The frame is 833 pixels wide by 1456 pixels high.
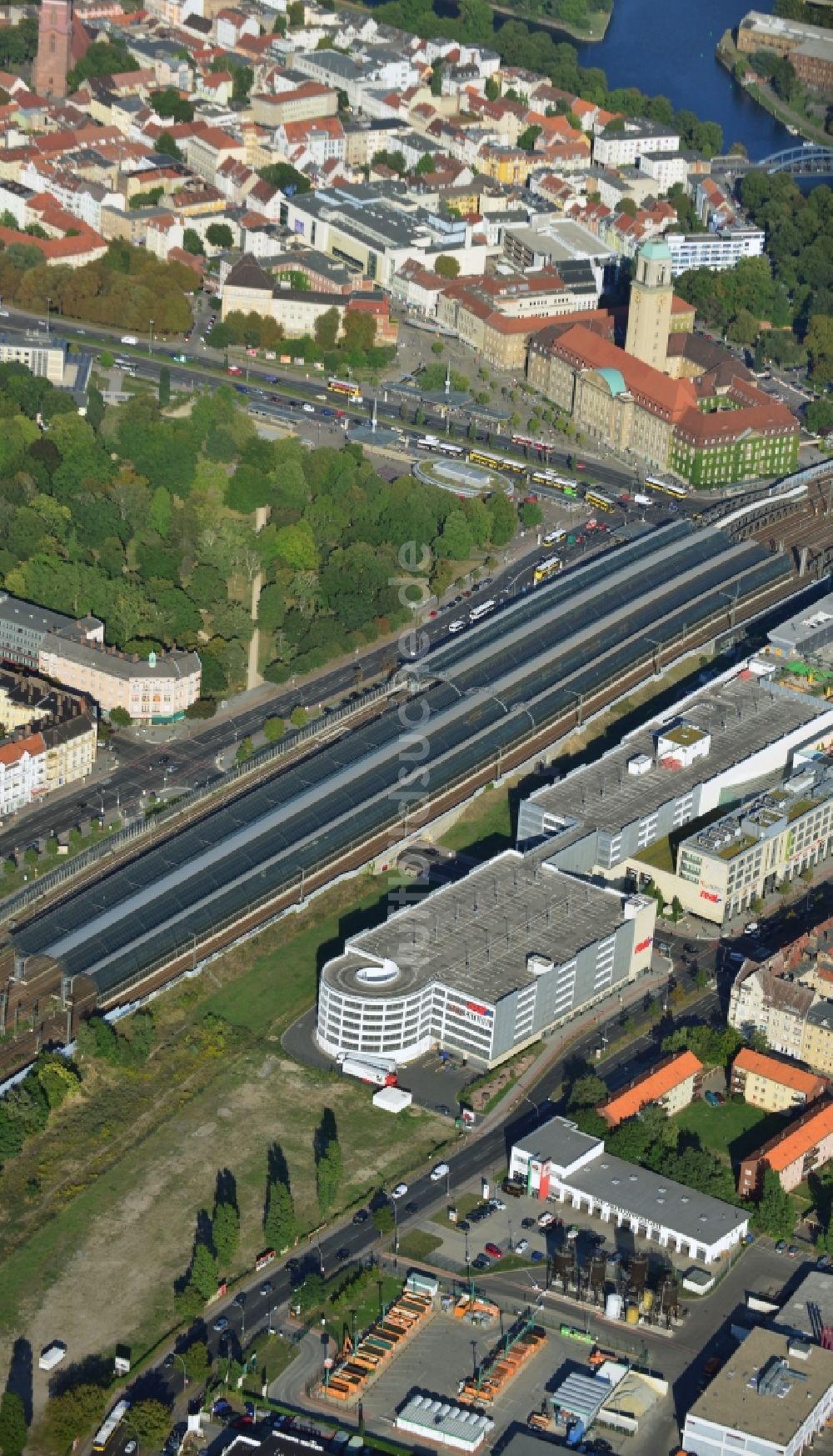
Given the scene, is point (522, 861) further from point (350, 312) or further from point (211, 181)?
point (211, 181)

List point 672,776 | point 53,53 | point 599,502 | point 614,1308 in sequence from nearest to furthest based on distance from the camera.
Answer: point 614,1308
point 672,776
point 599,502
point 53,53

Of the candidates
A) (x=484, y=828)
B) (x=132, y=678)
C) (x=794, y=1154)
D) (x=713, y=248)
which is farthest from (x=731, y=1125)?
(x=713, y=248)

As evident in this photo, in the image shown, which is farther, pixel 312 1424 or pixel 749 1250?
pixel 749 1250

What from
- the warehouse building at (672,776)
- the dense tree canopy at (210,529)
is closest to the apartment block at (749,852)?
the warehouse building at (672,776)

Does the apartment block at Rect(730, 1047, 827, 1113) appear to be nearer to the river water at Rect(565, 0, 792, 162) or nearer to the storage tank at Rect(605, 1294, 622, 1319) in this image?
the storage tank at Rect(605, 1294, 622, 1319)

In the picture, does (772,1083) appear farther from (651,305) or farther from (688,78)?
(688,78)

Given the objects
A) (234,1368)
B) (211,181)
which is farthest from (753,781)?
(211,181)
